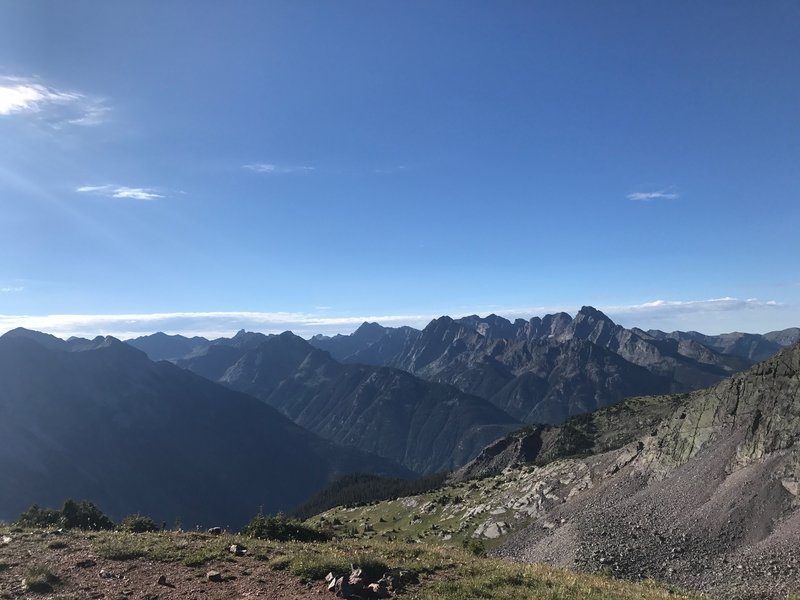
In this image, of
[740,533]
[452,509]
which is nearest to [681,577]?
[740,533]

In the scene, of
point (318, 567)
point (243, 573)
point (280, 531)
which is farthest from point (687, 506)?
point (243, 573)

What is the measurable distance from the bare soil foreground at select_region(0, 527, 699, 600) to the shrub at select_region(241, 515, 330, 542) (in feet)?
23.3

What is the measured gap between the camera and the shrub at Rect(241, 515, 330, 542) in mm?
32094

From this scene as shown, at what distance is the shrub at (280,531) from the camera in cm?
3209

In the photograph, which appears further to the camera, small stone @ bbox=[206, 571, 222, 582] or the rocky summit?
the rocky summit

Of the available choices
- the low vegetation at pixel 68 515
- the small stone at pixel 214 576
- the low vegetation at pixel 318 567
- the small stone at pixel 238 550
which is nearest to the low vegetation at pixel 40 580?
the low vegetation at pixel 318 567

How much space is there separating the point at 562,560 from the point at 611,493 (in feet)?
70.1

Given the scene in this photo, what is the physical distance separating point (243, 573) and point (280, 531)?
13656mm

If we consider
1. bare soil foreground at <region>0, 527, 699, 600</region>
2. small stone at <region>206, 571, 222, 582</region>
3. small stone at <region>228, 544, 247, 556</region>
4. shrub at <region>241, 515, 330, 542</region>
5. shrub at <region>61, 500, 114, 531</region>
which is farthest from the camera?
shrub at <region>61, 500, 114, 531</region>

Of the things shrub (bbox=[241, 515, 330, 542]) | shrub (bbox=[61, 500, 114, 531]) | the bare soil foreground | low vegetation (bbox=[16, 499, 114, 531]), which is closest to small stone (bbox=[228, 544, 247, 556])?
the bare soil foreground

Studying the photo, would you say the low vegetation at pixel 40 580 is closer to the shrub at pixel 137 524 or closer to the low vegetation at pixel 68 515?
the shrub at pixel 137 524

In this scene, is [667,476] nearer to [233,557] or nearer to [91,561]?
[233,557]

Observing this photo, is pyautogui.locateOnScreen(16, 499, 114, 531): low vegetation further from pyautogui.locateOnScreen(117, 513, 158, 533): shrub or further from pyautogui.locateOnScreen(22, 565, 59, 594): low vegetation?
pyautogui.locateOnScreen(22, 565, 59, 594): low vegetation

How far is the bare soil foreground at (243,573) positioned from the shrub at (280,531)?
7091 millimetres
